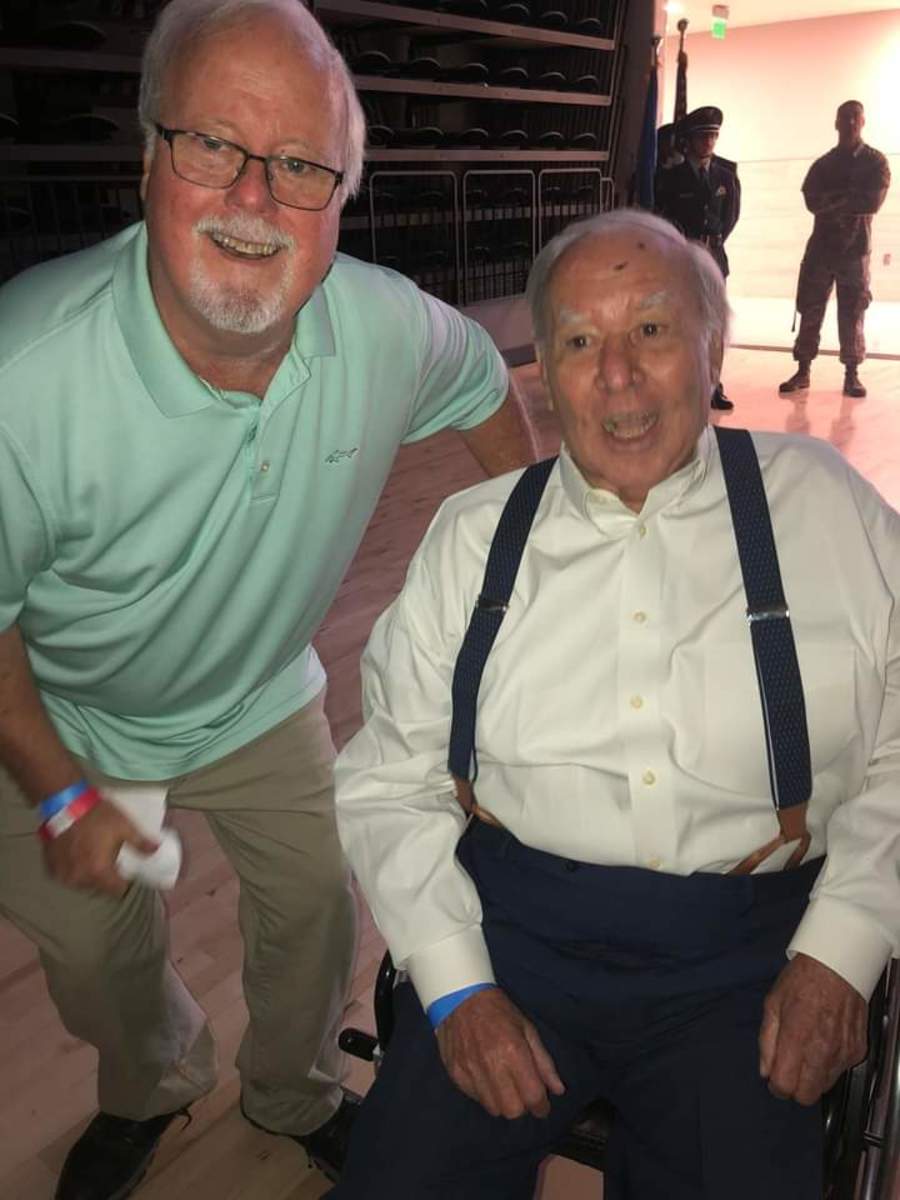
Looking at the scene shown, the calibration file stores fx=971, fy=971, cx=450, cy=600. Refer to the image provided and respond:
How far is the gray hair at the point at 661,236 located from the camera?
4.33 feet

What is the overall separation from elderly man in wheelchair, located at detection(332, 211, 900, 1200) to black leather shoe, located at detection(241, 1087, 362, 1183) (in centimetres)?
54

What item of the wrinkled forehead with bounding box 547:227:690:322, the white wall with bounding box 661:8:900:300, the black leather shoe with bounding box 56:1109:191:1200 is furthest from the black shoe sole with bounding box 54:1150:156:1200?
the white wall with bounding box 661:8:900:300

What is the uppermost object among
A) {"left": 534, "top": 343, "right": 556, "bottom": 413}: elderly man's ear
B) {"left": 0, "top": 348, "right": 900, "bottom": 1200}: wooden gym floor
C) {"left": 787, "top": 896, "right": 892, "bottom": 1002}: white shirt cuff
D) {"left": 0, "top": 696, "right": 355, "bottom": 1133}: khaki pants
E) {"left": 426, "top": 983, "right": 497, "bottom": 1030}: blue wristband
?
{"left": 534, "top": 343, "right": 556, "bottom": 413}: elderly man's ear

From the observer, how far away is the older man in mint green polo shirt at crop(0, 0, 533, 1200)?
123cm

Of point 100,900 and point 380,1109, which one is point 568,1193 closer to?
point 380,1109

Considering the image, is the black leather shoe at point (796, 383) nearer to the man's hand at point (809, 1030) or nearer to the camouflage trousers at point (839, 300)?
the camouflage trousers at point (839, 300)

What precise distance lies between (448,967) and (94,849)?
47cm

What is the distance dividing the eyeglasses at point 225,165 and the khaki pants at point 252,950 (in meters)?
0.79

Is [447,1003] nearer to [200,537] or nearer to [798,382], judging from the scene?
[200,537]

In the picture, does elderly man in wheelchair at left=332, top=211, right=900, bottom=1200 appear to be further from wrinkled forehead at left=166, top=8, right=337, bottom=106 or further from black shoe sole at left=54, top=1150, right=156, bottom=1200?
black shoe sole at left=54, top=1150, right=156, bottom=1200

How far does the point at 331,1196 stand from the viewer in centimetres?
110

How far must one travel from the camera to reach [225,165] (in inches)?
48.9

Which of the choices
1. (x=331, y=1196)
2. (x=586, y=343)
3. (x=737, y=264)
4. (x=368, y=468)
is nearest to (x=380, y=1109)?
Answer: (x=331, y=1196)

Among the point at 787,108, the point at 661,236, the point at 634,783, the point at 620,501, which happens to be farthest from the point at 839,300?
the point at 787,108
